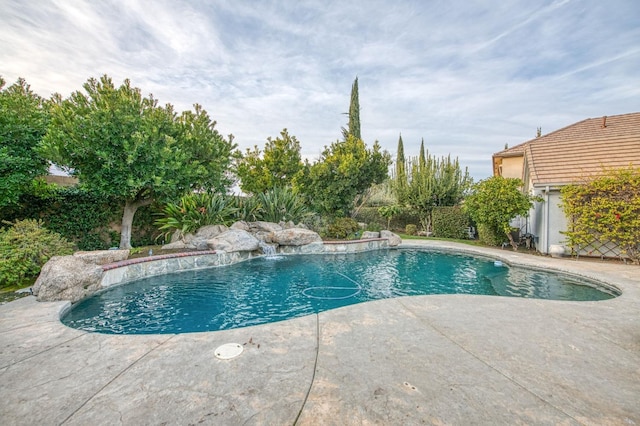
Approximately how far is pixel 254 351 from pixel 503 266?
953 cm

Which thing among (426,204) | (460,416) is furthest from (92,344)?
(426,204)

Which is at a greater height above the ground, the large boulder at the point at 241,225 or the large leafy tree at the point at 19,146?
the large leafy tree at the point at 19,146

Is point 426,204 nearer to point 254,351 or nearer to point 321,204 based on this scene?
point 321,204

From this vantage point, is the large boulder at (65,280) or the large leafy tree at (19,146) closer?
the large boulder at (65,280)

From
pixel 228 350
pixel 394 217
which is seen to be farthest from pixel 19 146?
pixel 394 217

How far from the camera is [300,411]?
1.96 meters

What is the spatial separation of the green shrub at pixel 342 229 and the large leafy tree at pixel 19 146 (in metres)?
Answer: 10.7

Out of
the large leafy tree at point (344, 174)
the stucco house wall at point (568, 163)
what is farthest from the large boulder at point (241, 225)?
the stucco house wall at point (568, 163)

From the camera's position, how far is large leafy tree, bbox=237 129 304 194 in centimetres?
1900

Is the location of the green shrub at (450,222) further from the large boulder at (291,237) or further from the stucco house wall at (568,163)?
the large boulder at (291,237)

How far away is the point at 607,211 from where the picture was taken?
911cm

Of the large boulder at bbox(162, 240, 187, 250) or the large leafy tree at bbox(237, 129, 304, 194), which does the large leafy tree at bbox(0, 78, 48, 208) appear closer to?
the large boulder at bbox(162, 240, 187, 250)

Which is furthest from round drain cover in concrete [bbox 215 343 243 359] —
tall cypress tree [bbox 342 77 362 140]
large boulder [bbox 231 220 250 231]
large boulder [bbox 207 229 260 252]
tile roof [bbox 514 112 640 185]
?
tall cypress tree [bbox 342 77 362 140]

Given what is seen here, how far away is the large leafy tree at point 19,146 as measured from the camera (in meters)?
6.96
